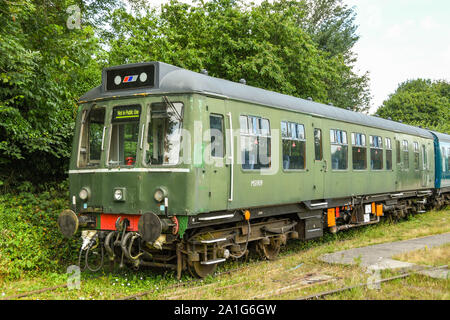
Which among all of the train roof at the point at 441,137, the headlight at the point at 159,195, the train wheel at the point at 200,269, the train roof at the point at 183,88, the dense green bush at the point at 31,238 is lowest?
the train wheel at the point at 200,269

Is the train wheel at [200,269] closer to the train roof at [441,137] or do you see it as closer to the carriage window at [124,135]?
the carriage window at [124,135]

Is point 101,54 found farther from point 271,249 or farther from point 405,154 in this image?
point 405,154

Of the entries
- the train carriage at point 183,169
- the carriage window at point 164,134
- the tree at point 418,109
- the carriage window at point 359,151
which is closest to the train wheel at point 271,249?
the train carriage at point 183,169

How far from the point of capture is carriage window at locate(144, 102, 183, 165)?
759 cm

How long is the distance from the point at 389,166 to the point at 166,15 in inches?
462

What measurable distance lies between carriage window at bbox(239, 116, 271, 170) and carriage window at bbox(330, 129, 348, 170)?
3115mm

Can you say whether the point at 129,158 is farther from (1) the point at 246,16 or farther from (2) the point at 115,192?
(1) the point at 246,16

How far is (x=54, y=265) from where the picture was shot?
9.10 meters

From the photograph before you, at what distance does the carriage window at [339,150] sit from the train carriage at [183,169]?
160 centimetres

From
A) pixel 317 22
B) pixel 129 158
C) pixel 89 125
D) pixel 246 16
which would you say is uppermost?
pixel 317 22

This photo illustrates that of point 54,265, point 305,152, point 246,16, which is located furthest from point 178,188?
point 246,16

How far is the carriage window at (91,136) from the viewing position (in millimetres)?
8445

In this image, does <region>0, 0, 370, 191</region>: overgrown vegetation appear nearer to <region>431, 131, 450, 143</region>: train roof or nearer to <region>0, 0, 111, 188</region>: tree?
<region>0, 0, 111, 188</region>: tree

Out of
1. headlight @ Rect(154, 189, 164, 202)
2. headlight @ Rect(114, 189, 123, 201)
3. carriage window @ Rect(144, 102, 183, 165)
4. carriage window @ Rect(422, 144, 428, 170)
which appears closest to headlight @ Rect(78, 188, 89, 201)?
headlight @ Rect(114, 189, 123, 201)
